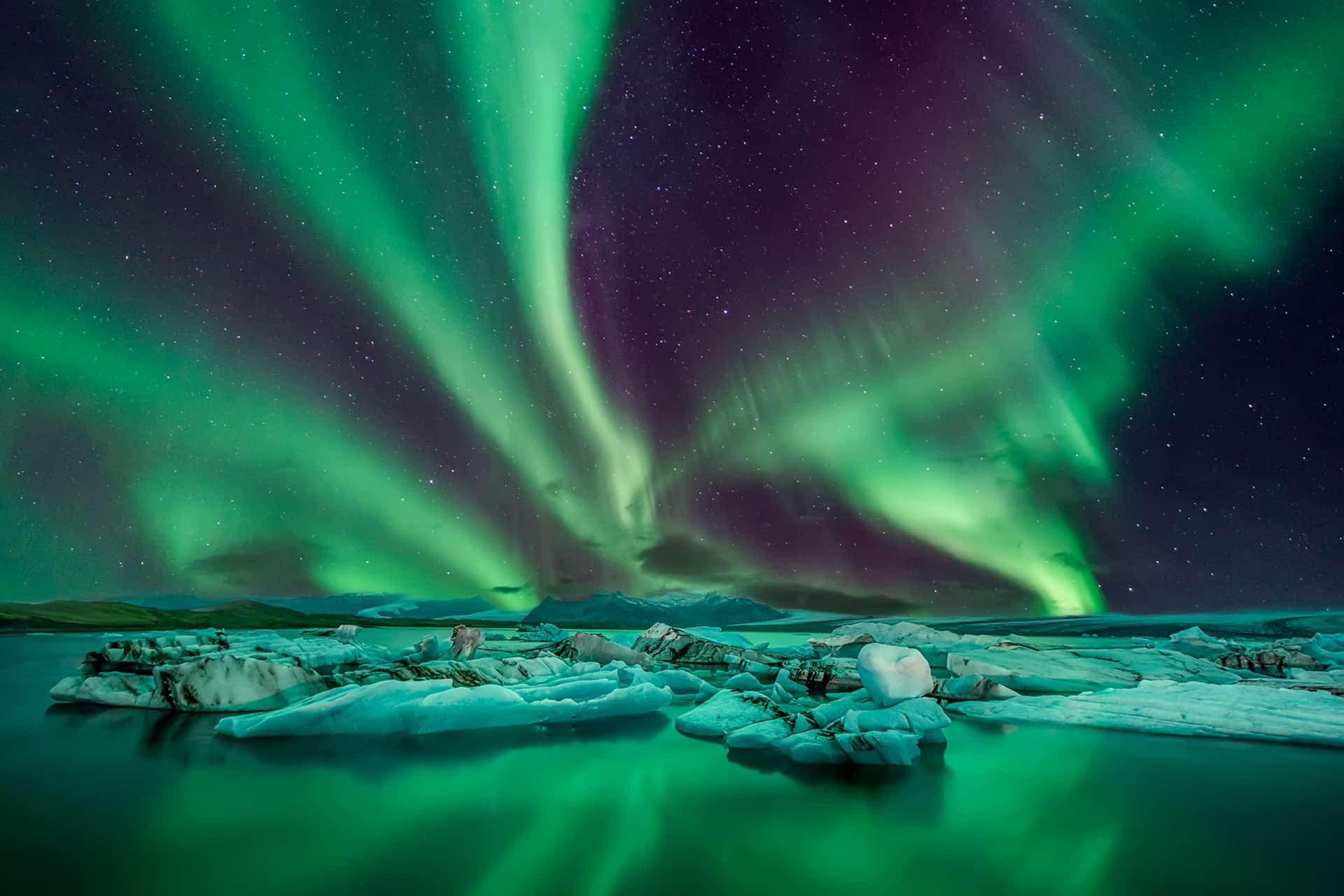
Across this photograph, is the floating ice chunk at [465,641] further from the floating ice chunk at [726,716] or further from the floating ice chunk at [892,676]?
the floating ice chunk at [892,676]

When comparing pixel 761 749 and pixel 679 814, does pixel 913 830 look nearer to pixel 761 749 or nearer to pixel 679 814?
pixel 679 814

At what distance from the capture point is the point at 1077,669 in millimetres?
15438

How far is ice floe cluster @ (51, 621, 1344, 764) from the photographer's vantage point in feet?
28.0

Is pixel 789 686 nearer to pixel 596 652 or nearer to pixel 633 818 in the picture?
pixel 596 652

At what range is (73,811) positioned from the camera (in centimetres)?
540

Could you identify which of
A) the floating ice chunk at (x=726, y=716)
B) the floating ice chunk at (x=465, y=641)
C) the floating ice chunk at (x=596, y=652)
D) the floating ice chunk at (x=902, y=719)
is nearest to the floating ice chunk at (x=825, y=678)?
the floating ice chunk at (x=596, y=652)

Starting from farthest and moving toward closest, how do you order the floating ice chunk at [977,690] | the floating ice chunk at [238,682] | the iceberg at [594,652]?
the iceberg at [594,652]
the floating ice chunk at [977,690]
the floating ice chunk at [238,682]

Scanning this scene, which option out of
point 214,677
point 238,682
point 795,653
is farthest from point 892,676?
point 795,653

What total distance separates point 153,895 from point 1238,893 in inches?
269

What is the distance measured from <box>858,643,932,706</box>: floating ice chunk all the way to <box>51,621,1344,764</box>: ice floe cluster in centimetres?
2

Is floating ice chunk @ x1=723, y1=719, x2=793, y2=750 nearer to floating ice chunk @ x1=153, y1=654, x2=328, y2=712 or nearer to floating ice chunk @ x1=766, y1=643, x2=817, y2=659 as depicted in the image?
floating ice chunk @ x1=153, y1=654, x2=328, y2=712

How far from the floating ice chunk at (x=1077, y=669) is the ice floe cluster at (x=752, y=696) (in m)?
0.05

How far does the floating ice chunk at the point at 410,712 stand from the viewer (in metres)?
8.57

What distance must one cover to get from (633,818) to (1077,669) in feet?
48.0
